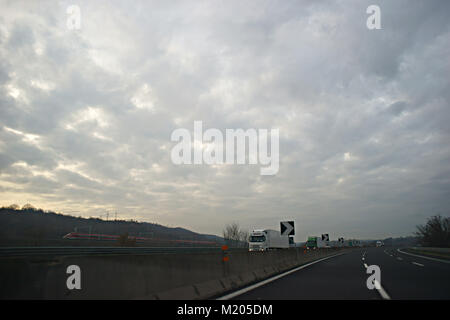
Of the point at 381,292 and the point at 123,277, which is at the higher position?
the point at 123,277

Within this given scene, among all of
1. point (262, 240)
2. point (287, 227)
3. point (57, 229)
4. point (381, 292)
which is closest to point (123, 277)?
point (381, 292)

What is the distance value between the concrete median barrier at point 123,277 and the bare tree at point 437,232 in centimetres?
8662

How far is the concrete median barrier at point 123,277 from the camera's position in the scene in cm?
434

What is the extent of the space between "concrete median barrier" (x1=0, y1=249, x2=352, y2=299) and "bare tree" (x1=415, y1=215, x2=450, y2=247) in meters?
86.6

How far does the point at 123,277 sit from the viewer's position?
561cm

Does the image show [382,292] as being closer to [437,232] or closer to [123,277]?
[123,277]

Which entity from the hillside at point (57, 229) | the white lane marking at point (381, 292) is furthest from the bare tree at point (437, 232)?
the white lane marking at point (381, 292)

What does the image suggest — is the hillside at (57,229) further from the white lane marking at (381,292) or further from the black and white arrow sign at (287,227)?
the white lane marking at (381,292)

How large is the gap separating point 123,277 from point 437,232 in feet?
330

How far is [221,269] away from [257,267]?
159 inches

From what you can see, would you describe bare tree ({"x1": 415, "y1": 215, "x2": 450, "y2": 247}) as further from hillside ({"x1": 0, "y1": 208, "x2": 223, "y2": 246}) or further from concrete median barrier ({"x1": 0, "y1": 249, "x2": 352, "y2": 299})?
concrete median barrier ({"x1": 0, "y1": 249, "x2": 352, "y2": 299})
